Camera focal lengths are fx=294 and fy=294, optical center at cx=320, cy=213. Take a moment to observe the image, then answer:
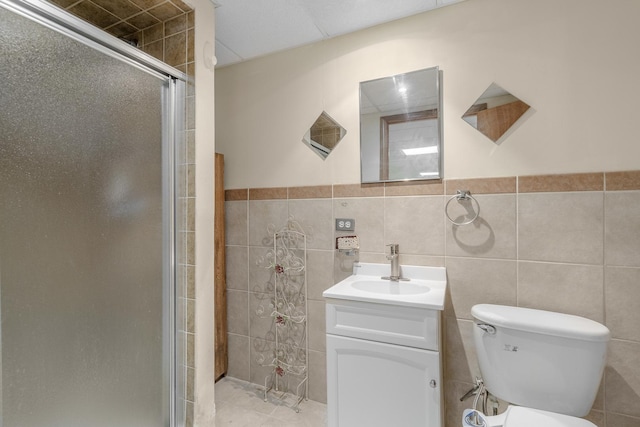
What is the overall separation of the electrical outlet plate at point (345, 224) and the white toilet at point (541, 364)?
797 millimetres

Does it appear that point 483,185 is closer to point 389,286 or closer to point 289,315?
point 389,286

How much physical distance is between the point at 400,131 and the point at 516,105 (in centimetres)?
56

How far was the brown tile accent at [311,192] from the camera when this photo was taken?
1876mm

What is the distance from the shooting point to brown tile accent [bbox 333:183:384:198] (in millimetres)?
1740

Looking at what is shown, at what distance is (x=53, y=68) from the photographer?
1021 millimetres

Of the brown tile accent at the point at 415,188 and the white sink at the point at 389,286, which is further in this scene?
the brown tile accent at the point at 415,188

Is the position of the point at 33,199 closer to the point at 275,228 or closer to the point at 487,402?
the point at 275,228

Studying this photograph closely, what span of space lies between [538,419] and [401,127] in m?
1.42

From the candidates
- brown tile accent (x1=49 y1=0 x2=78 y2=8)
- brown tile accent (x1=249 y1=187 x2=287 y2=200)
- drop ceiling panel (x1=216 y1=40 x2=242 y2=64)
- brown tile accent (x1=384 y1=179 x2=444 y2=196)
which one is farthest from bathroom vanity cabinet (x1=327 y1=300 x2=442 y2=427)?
brown tile accent (x1=49 y1=0 x2=78 y2=8)

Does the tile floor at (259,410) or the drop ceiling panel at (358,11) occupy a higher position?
the drop ceiling panel at (358,11)

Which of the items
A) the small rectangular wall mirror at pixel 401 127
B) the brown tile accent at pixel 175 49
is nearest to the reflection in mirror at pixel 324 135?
the small rectangular wall mirror at pixel 401 127

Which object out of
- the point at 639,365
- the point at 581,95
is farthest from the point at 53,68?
the point at 639,365

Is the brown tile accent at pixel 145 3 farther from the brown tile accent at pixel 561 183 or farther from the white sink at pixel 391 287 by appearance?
the brown tile accent at pixel 561 183

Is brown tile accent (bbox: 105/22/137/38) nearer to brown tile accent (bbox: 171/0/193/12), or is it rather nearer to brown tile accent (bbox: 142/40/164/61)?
brown tile accent (bbox: 142/40/164/61)
